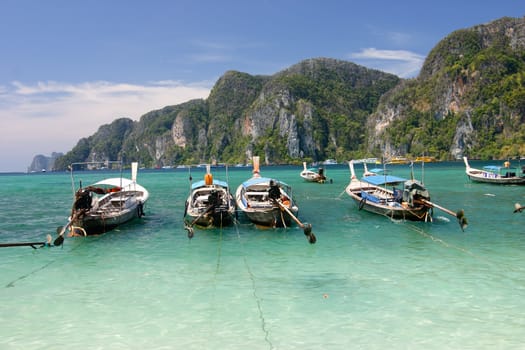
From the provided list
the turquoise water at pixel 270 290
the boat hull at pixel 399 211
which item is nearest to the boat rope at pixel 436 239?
the turquoise water at pixel 270 290

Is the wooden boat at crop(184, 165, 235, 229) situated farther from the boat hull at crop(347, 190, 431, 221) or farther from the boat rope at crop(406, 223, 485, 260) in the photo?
the boat rope at crop(406, 223, 485, 260)

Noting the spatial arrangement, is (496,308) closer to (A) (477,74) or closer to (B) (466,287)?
(B) (466,287)

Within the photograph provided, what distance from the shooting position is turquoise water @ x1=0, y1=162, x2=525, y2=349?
10594 millimetres

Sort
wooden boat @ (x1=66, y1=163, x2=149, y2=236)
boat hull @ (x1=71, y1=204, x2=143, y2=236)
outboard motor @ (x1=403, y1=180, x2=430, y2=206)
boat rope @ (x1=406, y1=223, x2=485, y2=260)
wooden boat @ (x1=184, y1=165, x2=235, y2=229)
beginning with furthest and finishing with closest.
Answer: outboard motor @ (x1=403, y1=180, x2=430, y2=206) → wooden boat @ (x1=184, y1=165, x2=235, y2=229) → boat hull @ (x1=71, y1=204, x2=143, y2=236) → wooden boat @ (x1=66, y1=163, x2=149, y2=236) → boat rope @ (x1=406, y1=223, x2=485, y2=260)

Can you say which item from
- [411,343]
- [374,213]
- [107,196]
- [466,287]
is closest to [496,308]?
[466,287]

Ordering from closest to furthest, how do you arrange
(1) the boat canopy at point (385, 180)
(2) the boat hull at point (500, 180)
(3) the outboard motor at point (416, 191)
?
(3) the outboard motor at point (416, 191) → (1) the boat canopy at point (385, 180) → (2) the boat hull at point (500, 180)

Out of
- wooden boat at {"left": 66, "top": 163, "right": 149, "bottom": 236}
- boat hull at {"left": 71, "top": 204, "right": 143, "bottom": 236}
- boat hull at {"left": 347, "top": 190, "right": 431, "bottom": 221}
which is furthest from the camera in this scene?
boat hull at {"left": 347, "top": 190, "right": 431, "bottom": 221}

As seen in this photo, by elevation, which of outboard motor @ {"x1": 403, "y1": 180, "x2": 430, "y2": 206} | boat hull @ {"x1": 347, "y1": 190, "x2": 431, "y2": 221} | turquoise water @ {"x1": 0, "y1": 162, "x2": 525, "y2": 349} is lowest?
turquoise water @ {"x1": 0, "y1": 162, "x2": 525, "y2": 349}

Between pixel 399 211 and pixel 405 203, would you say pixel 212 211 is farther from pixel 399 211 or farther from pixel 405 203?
pixel 405 203

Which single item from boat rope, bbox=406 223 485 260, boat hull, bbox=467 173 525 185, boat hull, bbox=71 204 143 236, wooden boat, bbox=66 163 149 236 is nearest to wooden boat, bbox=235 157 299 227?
boat rope, bbox=406 223 485 260

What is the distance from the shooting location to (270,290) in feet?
45.6

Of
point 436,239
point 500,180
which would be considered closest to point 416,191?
point 436,239

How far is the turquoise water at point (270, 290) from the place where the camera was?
1059 centimetres

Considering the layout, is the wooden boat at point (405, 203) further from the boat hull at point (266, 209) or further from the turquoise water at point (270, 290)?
the boat hull at point (266, 209)
